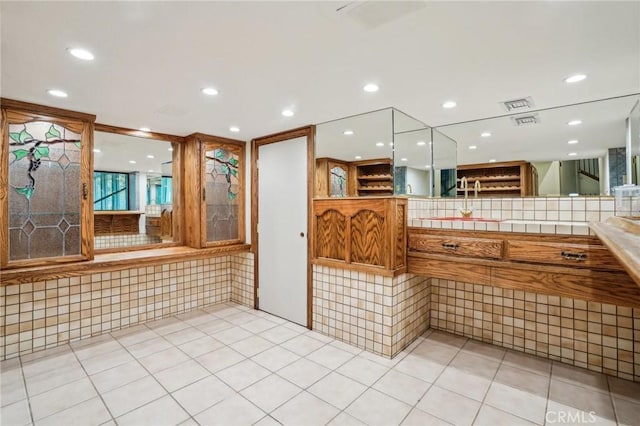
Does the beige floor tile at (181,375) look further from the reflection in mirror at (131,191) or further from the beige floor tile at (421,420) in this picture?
the reflection in mirror at (131,191)

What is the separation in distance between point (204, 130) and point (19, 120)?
4.99 ft

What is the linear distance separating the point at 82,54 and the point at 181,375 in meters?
2.24


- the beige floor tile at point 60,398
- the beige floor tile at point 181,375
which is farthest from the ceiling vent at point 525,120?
the beige floor tile at point 60,398

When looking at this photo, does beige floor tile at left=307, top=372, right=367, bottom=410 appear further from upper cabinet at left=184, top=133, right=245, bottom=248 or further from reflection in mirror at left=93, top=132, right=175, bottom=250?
reflection in mirror at left=93, top=132, right=175, bottom=250

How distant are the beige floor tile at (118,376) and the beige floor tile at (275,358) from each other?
0.87 m

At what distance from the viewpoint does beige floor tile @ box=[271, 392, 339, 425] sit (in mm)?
1912

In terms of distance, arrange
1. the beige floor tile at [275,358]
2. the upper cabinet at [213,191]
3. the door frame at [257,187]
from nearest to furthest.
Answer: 1. the beige floor tile at [275,358]
2. the door frame at [257,187]
3. the upper cabinet at [213,191]

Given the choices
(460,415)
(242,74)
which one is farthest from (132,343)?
(460,415)

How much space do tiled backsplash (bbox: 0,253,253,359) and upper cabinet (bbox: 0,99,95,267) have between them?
1.42 ft

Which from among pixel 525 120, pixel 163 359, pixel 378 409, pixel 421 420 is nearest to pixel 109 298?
pixel 163 359

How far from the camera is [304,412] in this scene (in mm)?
1989

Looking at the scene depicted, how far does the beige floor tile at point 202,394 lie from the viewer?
2.05 meters

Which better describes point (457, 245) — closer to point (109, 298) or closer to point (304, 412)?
point (304, 412)

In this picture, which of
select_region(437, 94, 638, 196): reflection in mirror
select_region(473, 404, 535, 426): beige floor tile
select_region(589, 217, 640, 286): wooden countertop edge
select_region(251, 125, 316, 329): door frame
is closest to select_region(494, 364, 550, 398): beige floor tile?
select_region(473, 404, 535, 426): beige floor tile
